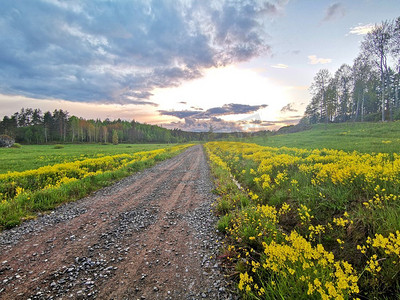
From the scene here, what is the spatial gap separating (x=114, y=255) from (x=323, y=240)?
532 centimetres

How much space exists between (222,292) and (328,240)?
2.93m

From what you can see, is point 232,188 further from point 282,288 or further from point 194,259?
point 282,288

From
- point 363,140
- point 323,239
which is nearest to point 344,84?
point 363,140

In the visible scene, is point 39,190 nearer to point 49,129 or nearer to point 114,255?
point 114,255

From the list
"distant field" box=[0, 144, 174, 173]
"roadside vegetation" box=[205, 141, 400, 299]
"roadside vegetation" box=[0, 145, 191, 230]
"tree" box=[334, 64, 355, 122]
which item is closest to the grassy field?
"roadside vegetation" box=[205, 141, 400, 299]

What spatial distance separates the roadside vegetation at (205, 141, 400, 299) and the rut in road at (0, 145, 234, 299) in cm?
82

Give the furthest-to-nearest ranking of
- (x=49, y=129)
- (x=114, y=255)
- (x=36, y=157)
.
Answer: (x=49, y=129) → (x=36, y=157) → (x=114, y=255)

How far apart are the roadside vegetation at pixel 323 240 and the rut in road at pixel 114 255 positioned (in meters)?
0.82

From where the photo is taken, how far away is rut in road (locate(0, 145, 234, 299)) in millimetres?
3477

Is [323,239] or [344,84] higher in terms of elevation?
[344,84]

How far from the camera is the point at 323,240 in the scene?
4406 mm

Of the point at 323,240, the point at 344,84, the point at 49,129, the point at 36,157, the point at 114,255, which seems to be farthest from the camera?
the point at 49,129

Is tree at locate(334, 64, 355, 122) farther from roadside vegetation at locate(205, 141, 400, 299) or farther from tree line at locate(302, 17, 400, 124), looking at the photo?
roadside vegetation at locate(205, 141, 400, 299)

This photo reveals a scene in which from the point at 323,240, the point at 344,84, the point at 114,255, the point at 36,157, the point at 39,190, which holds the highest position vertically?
the point at 344,84
